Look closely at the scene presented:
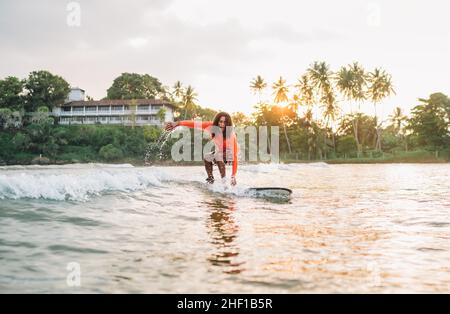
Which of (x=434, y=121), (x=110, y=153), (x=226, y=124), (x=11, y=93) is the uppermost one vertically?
(x=11, y=93)

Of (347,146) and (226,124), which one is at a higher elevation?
(347,146)

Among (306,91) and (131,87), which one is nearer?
(306,91)

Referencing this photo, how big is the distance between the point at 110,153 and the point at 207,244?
60488 millimetres

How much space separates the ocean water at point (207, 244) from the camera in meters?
2.82

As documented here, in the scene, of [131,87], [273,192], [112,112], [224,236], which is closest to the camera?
[224,236]

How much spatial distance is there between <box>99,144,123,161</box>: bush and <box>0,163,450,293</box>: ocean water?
5647 cm

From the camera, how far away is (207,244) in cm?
398

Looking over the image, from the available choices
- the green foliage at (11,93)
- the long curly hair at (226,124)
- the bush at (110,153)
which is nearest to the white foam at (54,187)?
the long curly hair at (226,124)

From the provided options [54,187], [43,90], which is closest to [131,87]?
[43,90]

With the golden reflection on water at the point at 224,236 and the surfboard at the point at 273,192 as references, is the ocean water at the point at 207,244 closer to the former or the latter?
the golden reflection on water at the point at 224,236

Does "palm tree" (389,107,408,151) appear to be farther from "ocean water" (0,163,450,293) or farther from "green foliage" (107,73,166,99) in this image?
"ocean water" (0,163,450,293)

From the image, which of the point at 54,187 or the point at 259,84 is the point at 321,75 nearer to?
the point at 259,84
